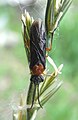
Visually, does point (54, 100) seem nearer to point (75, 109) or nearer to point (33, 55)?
point (75, 109)

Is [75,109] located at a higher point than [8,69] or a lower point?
Answer: higher

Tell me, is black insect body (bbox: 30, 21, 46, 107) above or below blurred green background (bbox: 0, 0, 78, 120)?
above

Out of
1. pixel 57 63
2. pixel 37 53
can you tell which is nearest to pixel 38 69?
pixel 37 53

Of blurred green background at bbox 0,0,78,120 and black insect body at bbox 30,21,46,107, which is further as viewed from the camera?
blurred green background at bbox 0,0,78,120

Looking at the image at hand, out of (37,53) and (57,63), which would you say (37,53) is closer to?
(37,53)

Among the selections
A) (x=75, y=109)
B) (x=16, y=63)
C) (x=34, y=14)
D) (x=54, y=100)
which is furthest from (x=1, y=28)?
(x=34, y=14)
